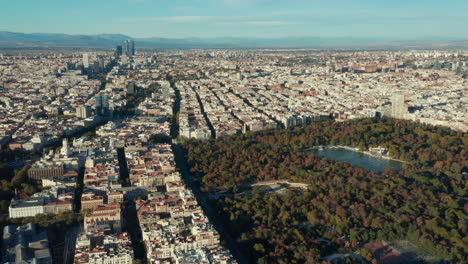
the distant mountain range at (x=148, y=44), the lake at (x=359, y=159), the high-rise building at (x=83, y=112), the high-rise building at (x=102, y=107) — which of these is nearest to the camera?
the lake at (x=359, y=159)

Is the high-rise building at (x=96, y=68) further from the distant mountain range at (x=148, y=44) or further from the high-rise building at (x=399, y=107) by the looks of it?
the distant mountain range at (x=148, y=44)

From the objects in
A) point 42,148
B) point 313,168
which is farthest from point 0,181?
point 313,168

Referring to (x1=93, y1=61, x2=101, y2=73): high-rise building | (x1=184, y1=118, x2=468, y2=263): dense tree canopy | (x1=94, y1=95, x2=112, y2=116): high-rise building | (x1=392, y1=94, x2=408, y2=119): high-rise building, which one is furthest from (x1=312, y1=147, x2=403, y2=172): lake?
(x1=93, y1=61, x2=101, y2=73): high-rise building

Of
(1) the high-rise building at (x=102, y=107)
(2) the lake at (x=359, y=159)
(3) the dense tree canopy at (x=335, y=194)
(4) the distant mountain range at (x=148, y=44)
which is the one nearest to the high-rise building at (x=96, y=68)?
(1) the high-rise building at (x=102, y=107)

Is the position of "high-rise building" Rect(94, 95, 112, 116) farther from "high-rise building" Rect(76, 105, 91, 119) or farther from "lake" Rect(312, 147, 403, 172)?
"lake" Rect(312, 147, 403, 172)

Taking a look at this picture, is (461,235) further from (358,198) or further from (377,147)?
(377,147)

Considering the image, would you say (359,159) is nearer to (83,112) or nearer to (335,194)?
(335,194)
